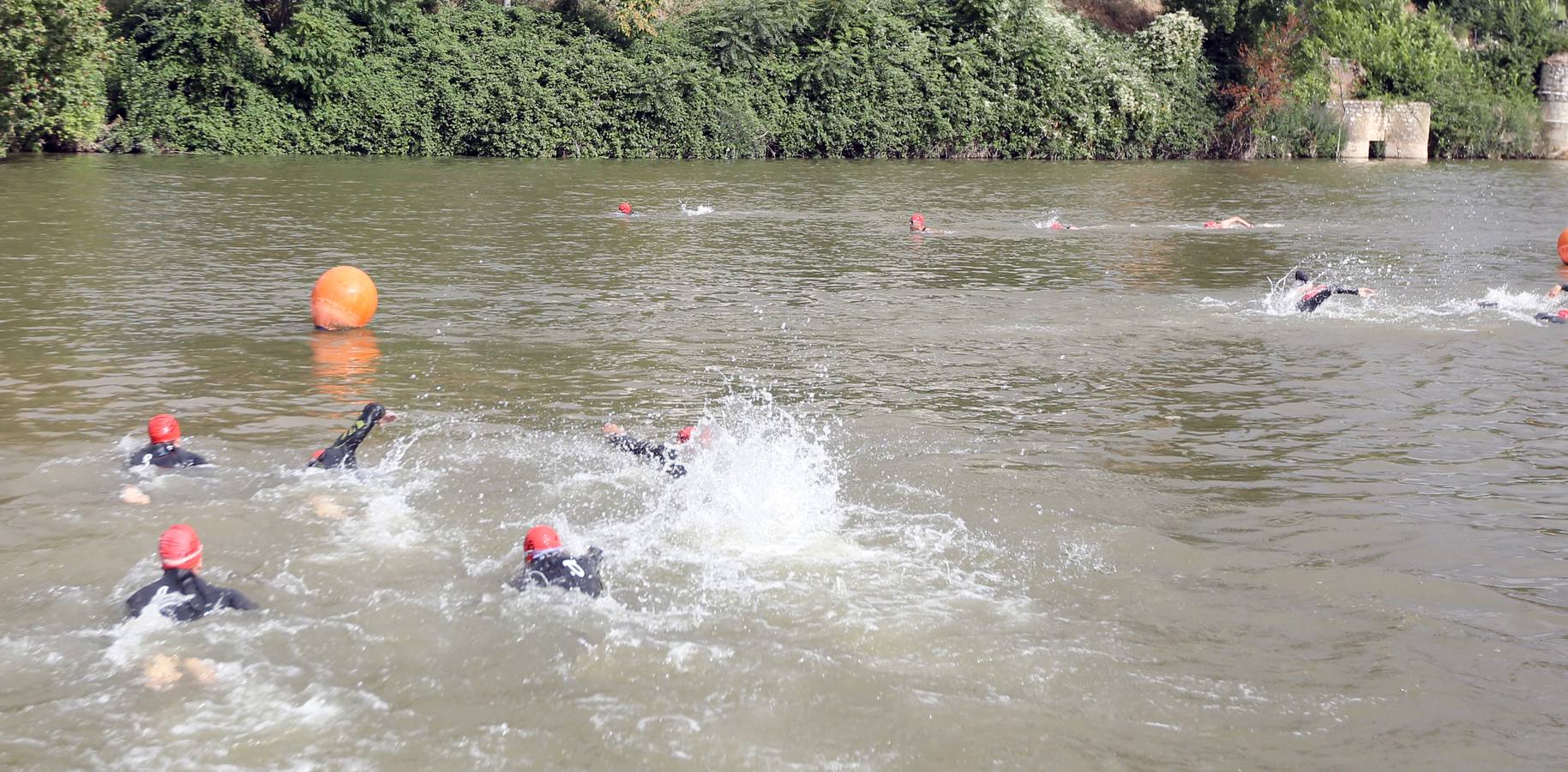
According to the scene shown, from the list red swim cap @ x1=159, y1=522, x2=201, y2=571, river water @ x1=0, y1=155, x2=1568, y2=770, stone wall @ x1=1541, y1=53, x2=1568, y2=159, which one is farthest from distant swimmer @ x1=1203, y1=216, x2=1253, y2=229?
stone wall @ x1=1541, y1=53, x2=1568, y2=159

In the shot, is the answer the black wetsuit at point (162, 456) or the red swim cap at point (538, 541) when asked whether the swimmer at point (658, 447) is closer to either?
the red swim cap at point (538, 541)

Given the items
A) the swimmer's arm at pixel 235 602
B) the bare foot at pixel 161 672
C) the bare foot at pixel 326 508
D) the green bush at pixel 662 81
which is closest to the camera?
the bare foot at pixel 161 672

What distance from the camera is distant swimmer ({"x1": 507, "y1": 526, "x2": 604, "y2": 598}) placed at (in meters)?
7.83

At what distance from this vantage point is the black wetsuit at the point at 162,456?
9.69 metres

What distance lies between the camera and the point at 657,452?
10.0m

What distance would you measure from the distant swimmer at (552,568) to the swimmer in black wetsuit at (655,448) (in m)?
1.93

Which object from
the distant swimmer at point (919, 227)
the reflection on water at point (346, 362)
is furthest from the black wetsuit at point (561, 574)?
the distant swimmer at point (919, 227)

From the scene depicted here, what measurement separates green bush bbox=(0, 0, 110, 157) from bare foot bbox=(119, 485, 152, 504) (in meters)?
25.5

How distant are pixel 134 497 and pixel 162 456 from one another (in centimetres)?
46

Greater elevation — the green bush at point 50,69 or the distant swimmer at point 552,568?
the green bush at point 50,69

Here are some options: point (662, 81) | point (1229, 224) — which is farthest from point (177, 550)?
point (662, 81)

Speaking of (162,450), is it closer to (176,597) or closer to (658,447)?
(176,597)

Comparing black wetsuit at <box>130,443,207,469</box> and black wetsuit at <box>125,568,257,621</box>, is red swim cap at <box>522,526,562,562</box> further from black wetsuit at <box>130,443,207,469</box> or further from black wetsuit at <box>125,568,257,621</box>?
black wetsuit at <box>130,443,207,469</box>

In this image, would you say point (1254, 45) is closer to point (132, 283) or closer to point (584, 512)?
point (132, 283)
